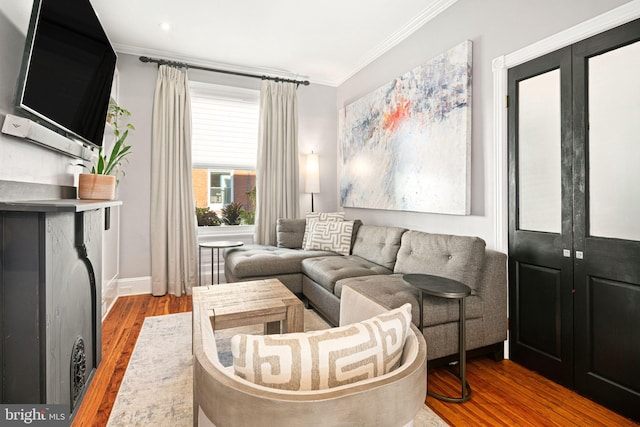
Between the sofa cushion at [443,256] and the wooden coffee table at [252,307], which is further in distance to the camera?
the sofa cushion at [443,256]

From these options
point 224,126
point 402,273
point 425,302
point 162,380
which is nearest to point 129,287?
point 162,380

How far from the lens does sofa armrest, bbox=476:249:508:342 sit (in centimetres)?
221

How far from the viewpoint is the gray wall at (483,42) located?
202 cm

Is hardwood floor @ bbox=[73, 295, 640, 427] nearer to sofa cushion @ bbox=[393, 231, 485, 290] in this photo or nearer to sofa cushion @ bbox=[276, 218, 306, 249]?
sofa cushion @ bbox=[393, 231, 485, 290]

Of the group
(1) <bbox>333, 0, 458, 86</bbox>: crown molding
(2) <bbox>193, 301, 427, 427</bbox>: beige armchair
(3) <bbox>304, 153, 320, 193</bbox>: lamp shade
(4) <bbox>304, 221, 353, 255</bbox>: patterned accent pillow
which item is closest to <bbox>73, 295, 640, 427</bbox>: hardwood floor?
(2) <bbox>193, 301, 427, 427</bbox>: beige armchair

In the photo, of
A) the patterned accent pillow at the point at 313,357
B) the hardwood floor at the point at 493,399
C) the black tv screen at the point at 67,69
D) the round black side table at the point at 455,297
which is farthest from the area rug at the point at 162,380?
the black tv screen at the point at 67,69

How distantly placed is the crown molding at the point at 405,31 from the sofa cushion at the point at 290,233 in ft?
6.86

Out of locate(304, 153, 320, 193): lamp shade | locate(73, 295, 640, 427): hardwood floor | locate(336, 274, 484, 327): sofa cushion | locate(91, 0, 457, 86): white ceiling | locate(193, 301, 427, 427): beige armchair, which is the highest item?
locate(91, 0, 457, 86): white ceiling

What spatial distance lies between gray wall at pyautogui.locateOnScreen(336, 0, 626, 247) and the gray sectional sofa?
296 millimetres

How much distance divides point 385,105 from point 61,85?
2.81 meters

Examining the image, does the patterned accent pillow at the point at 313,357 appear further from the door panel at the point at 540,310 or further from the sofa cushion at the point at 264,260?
the sofa cushion at the point at 264,260

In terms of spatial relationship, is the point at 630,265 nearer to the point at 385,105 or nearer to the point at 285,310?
the point at 285,310

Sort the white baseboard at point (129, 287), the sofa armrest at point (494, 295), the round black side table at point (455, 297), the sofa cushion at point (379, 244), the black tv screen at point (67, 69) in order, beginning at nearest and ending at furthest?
the black tv screen at point (67, 69) → the round black side table at point (455, 297) → the sofa armrest at point (494, 295) → the sofa cushion at point (379, 244) → the white baseboard at point (129, 287)

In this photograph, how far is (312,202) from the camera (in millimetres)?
4516
